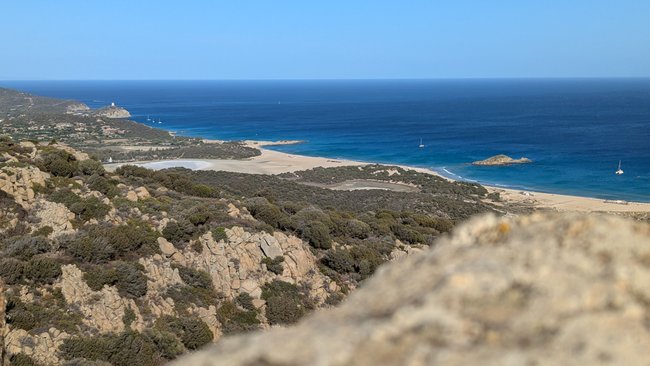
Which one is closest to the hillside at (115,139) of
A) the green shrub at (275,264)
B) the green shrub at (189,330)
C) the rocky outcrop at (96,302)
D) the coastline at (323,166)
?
the coastline at (323,166)

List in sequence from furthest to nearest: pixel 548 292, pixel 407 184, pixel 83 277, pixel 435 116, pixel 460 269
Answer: pixel 435 116 < pixel 407 184 < pixel 83 277 < pixel 460 269 < pixel 548 292

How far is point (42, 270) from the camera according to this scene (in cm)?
1304

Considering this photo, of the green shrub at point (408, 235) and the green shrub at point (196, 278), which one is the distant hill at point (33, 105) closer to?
the green shrub at point (408, 235)

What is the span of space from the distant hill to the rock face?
562ft

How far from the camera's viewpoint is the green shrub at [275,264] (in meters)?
16.9

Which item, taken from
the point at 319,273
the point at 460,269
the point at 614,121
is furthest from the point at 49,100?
the point at 460,269

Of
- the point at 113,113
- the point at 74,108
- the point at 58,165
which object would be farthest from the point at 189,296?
the point at 74,108

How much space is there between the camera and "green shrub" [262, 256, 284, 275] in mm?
16891

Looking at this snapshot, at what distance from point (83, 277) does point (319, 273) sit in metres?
7.77

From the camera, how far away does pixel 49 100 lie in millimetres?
178375

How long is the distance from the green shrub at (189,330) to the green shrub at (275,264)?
13.0 ft

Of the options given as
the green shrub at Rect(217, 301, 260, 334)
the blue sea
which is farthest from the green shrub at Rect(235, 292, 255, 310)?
the blue sea

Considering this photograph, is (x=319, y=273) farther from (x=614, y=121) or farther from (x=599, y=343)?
(x=614, y=121)

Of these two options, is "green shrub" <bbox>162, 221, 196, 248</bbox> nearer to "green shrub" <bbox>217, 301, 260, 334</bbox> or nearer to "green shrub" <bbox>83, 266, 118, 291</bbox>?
"green shrub" <bbox>83, 266, 118, 291</bbox>
